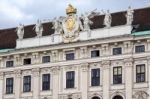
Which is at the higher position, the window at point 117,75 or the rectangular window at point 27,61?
the rectangular window at point 27,61

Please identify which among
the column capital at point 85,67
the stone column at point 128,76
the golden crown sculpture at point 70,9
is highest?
the golden crown sculpture at point 70,9

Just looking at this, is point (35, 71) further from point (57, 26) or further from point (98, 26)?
point (98, 26)

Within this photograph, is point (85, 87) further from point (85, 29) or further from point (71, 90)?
point (85, 29)

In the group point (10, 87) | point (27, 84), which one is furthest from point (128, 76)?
point (10, 87)

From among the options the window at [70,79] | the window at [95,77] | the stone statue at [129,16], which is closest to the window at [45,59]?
the window at [70,79]

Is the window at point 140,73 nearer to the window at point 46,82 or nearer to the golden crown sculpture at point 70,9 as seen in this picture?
the golden crown sculpture at point 70,9

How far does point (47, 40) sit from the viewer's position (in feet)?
231

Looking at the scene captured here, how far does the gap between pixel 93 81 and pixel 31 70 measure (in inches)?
307

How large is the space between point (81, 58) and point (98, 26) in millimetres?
3929

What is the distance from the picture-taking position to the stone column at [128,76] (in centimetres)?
6397

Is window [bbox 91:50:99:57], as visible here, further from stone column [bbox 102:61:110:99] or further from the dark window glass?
the dark window glass

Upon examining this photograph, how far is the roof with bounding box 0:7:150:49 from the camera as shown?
216ft

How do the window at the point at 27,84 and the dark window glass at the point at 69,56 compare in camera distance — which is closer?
the dark window glass at the point at 69,56

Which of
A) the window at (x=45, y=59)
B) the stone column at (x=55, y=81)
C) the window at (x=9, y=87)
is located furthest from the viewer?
the window at (x=9, y=87)
